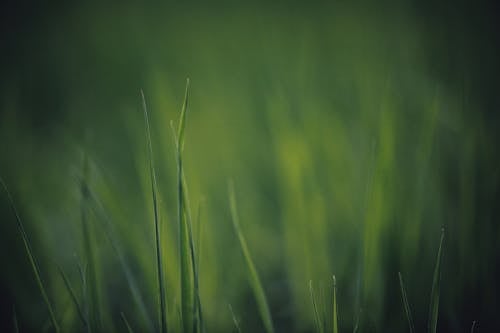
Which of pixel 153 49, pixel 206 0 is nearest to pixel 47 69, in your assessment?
pixel 153 49

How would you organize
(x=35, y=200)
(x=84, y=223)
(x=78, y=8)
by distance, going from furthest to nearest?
(x=78, y=8), (x=35, y=200), (x=84, y=223)

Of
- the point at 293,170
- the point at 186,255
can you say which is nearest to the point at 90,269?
the point at 186,255

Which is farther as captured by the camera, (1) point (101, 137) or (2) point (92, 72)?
(2) point (92, 72)

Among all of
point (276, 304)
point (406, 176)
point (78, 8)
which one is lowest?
point (276, 304)

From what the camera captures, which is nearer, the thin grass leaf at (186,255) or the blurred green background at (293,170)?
the thin grass leaf at (186,255)

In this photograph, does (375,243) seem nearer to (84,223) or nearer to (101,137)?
(84,223)

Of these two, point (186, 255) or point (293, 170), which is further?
point (293, 170)

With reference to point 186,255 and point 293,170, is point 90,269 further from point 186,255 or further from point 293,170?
point 293,170

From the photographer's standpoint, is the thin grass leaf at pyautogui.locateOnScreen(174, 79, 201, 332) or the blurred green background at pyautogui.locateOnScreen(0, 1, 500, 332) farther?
the blurred green background at pyautogui.locateOnScreen(0, 1, 500, 332)
